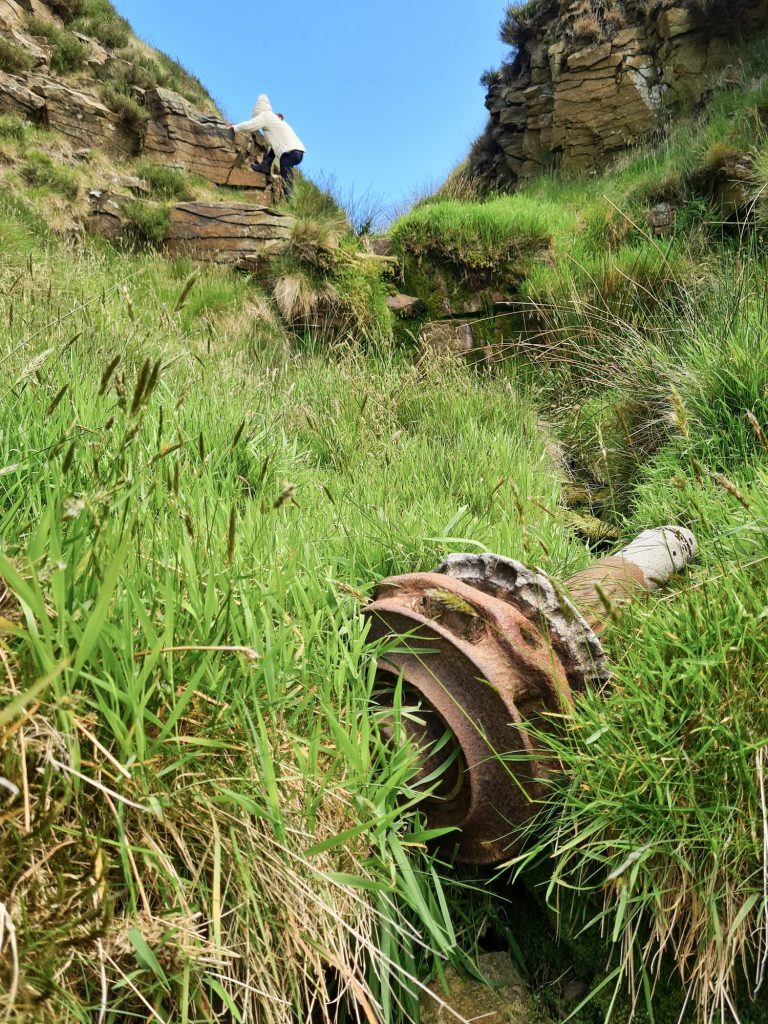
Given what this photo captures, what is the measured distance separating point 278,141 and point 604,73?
23.5ft

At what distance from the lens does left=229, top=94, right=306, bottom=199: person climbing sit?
13578 mm

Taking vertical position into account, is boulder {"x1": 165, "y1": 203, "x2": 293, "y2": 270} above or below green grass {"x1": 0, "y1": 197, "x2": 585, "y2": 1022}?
above

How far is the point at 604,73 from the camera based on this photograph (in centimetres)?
1398

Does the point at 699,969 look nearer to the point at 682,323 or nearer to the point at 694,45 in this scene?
the point at 682,323

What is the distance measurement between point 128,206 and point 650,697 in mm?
9956

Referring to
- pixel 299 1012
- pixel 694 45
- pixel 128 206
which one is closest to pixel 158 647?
pixel 299 1012

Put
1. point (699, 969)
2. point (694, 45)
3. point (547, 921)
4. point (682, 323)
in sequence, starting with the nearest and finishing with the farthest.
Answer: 1. point (699, 969)
2. point (547, 921)
3. point (682, 323)
4. point (694, 45)

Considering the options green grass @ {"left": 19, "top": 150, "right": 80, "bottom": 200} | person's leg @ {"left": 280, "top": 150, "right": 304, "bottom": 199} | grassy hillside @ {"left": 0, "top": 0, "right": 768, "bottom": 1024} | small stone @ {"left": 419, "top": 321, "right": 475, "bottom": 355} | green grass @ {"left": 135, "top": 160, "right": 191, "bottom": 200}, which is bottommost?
grassy hillside @ {"left": 0, "top": 0, "right": 768, "bottom": 1024}

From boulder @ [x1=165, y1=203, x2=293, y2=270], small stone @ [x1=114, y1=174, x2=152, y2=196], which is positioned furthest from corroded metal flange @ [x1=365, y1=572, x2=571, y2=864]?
small stone @ [x1=114, y1=174, x2=152, y2=196]

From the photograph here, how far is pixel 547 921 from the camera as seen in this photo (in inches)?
66.1

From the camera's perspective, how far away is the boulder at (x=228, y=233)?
8.45m

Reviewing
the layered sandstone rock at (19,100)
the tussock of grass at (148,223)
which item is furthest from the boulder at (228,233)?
the layered sandstone rock at (19,100)

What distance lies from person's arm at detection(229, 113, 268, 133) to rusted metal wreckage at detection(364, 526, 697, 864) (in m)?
14.8

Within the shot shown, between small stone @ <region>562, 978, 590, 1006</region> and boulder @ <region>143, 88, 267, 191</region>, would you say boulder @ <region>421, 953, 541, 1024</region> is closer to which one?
small stone @ <region>562, 978, 590, 1006</region>
